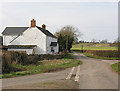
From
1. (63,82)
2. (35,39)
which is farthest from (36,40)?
(63,82)

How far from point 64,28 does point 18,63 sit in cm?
4941

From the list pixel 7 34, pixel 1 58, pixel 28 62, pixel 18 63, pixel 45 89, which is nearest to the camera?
pixel 45 89

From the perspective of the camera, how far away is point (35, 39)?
37.2m

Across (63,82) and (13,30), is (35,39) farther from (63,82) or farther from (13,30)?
(63,82)

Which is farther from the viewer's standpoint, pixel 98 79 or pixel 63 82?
pixel 98 79

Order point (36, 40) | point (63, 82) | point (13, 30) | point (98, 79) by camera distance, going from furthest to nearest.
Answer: point (13, 30), point (36, 40), point (98, 79), point (63, 82)

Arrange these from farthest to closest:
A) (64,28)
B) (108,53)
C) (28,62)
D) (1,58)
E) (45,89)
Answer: (64,28)
(108,53)
(28,62)
(1,58)
(45,89)

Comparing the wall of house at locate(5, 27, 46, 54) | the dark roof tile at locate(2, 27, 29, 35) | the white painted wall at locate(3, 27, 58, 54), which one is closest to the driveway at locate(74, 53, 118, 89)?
the white painted wall at locate(3, 27, 58, 54)

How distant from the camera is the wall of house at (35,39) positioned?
3669 centimetres

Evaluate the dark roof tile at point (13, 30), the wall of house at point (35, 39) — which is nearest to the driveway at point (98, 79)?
the wall of house at point (35, 39)

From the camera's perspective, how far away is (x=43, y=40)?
36719mm

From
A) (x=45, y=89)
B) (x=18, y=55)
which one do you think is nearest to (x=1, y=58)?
(x=18, y=55)

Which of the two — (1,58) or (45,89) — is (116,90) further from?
(1,58)

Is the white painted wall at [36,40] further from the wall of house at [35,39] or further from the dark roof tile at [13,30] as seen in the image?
the dark roof tile at [13,30]
